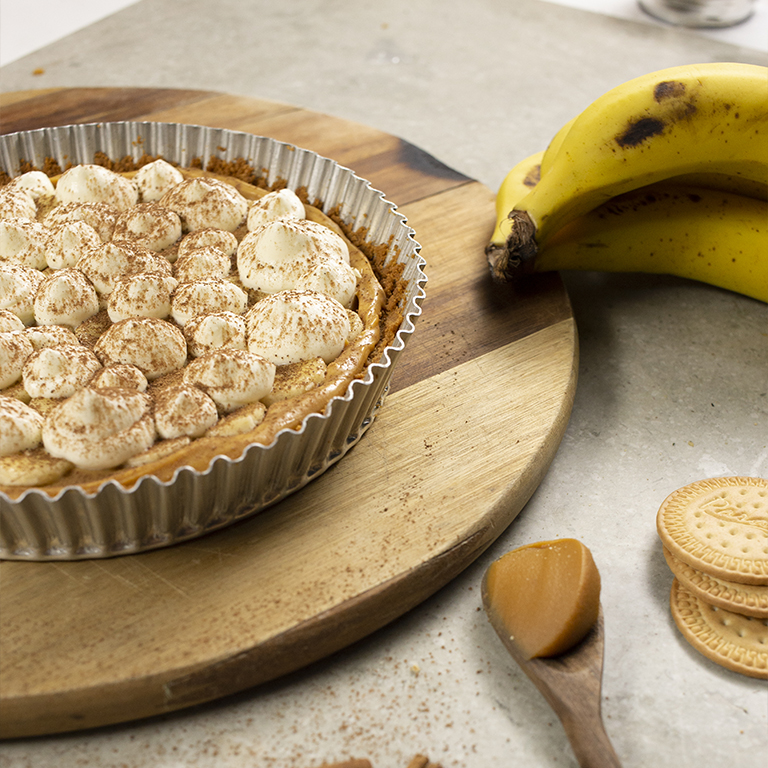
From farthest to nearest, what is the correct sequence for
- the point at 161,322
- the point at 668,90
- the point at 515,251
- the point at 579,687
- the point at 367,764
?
the point at 515,251 → the point at 668,90 → the point at 161,322 → the point at 579,687 → the point at 367,764

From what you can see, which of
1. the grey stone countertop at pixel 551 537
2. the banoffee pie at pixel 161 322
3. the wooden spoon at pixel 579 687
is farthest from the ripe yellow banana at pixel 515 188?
the wooden spoon at pixel 579 687

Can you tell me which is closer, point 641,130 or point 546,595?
point 546,595

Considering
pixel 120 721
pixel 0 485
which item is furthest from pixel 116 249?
pixel 120 721

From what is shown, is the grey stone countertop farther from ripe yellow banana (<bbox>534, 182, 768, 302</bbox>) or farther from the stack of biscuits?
ripe yellow banana (<bbox>534, 182, 768, 302</bbox>)

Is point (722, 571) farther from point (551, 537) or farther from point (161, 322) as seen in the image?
point (161, 322)

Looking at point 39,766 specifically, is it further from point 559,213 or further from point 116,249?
point 559,213

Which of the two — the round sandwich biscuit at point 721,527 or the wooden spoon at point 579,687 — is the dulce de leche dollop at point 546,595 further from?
the round sandwich biscuit at point 721,527

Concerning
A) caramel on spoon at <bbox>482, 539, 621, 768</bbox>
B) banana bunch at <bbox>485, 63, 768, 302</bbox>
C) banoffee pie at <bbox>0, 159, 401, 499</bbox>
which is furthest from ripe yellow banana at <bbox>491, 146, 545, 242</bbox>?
caramel on spoon at <bbox>482, 539, 621, 768</bbox>

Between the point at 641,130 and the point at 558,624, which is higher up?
the point at 641,130

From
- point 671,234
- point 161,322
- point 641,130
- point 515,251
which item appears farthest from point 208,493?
point 671,234

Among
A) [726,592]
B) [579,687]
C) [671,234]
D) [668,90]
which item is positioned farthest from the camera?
[671,234]
